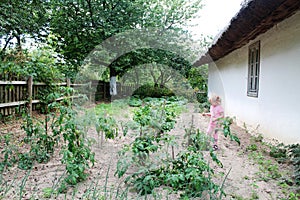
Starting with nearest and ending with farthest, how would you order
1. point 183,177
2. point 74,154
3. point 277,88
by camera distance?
point 183,177 < point 74,154 < point 277,88

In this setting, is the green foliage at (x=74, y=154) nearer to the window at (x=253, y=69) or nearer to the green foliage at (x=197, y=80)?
the window at (x=253, y=69)

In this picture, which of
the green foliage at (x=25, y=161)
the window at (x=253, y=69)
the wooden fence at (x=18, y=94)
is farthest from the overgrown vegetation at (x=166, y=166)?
the window at (x=253, y=69)

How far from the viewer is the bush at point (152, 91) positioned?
42.2ft

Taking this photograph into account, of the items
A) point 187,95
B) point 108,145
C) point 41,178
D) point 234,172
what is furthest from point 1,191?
point 187,95

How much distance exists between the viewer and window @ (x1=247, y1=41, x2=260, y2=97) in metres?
4.97

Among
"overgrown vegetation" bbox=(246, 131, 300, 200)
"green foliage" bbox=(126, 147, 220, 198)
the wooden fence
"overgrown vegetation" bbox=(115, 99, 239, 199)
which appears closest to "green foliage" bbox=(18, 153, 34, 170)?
the wooden fence

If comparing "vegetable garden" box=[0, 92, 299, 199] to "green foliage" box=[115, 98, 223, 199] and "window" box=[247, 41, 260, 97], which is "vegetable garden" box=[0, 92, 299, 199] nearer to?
"green foliage" box=[115, 98, 223, 199]

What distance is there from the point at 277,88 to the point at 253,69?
56.6 inches

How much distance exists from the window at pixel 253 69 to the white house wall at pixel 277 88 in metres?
0.14

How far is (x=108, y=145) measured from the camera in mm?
4086

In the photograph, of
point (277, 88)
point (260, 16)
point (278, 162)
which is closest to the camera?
point (278, 162)

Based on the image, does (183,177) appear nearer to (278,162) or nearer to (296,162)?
(296,162)

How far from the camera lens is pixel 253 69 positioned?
5266 mm

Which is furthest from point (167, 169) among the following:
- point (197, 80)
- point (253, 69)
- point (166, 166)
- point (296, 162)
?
point (197, 80)
